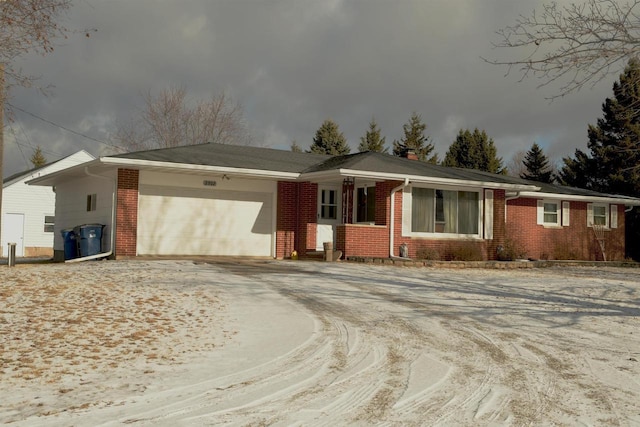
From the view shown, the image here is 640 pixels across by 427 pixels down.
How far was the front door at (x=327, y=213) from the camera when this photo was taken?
22.0 meters

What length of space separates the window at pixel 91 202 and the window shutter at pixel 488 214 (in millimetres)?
13322

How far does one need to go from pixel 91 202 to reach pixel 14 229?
17.1 meters

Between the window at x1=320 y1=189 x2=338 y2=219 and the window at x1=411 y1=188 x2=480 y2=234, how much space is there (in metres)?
2.86

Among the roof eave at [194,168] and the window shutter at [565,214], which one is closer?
the roof eave at [194,168]

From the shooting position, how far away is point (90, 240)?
19391 millimetres

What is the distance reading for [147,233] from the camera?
19.6 metres

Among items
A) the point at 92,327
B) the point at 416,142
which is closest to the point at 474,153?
the point at 416,142

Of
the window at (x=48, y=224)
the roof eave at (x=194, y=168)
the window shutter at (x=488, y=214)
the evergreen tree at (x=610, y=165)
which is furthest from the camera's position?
the window at (x=48, y=224)

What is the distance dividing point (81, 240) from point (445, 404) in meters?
16.4

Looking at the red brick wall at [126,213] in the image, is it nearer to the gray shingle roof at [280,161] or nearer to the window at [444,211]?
the gray shingle roof at [280,161]

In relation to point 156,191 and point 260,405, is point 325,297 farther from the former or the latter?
point 156,191

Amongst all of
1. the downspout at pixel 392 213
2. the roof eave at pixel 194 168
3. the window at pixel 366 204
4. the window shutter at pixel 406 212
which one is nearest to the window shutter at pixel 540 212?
the window shutter at pixel 406 212

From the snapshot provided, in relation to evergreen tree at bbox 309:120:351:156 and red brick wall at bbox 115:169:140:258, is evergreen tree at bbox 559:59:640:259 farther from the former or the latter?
red brick wall at bbox 115:169:140:258

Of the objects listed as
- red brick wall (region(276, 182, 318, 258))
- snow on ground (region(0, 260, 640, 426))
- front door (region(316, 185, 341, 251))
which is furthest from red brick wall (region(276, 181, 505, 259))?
snow on ground (region(0, 260, 640, 426))
